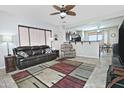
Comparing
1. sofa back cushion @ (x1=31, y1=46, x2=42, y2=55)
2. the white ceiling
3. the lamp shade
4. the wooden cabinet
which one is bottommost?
A: the wooden cabinet

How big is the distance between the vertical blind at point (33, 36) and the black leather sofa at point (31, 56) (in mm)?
548

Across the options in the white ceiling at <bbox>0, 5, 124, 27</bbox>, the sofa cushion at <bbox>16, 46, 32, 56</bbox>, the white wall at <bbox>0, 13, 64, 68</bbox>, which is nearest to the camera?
the white ceiling at <bbox>0, 5, 124, 27</bbox>

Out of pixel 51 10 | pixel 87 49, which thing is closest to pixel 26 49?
pixel 51 10

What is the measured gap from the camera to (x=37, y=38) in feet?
18.5

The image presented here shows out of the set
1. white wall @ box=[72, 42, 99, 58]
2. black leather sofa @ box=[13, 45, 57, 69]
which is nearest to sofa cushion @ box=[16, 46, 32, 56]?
black leather sofa @ box=[13, 45, 57, 69]

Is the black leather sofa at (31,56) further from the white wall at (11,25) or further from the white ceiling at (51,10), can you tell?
the white ceiling at (51,10)

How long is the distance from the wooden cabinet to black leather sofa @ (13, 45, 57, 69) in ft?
0.49

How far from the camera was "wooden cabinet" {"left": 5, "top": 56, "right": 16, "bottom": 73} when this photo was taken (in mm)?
3480

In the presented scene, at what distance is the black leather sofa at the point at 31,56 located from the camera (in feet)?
12.2

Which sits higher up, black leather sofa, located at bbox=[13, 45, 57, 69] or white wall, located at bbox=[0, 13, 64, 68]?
white wall, located at bbox=[0, 13, 64, 68]

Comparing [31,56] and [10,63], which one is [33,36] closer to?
[31,56]

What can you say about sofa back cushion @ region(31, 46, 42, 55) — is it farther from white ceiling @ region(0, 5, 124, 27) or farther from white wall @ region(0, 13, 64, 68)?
white ceiling @ region(0, 5, 124, 27)

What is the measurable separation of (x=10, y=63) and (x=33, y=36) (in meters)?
2.29
